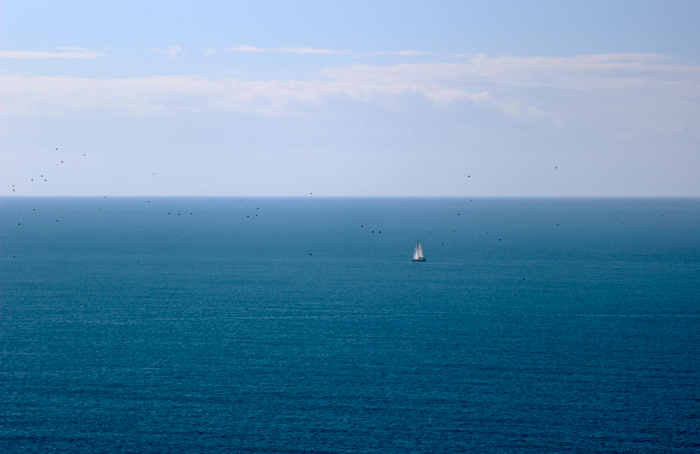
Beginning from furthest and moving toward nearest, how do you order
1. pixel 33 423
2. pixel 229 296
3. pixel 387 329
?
pixel 229 296 → pixel 387 329 → pixel 33 423

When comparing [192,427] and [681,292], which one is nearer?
[192,427]

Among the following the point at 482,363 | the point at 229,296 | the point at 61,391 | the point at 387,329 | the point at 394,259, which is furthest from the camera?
the point at 394,259

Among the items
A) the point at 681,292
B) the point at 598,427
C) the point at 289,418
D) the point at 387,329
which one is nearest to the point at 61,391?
the point at 289,418

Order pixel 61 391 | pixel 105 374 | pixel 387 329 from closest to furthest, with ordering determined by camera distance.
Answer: pixel 61 391
pixel 105 374
pixel 387 329

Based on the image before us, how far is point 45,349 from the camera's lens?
78.9 metres

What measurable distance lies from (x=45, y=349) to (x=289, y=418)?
3582cm

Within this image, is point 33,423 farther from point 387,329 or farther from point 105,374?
point 387,329

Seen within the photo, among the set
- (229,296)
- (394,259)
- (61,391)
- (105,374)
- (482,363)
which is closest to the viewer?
(61,391)

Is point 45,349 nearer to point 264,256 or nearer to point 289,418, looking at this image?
point 289,418

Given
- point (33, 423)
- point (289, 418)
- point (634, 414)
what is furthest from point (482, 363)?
point (33, 423)

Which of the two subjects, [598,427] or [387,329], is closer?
[598,427]

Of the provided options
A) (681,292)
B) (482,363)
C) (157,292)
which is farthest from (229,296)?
(681,292)

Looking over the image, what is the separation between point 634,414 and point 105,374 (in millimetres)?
52424

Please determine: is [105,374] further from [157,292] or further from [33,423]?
[157,292]
